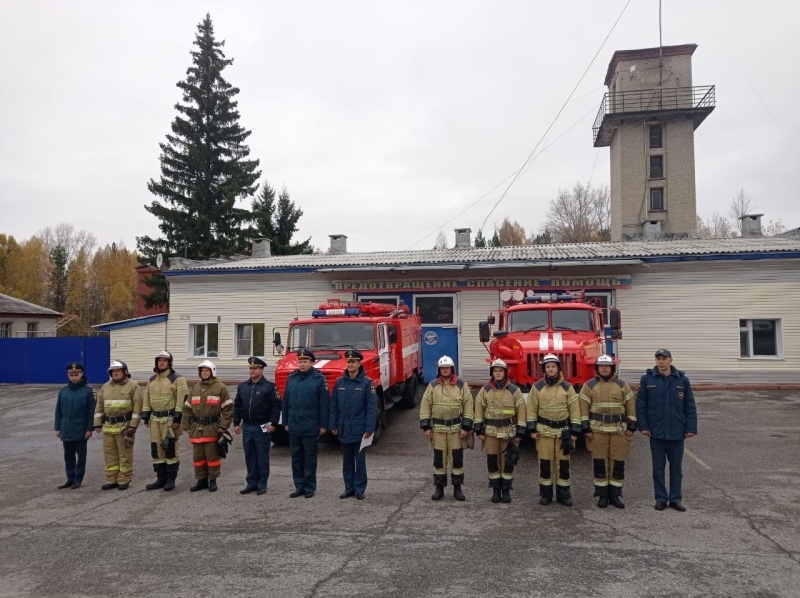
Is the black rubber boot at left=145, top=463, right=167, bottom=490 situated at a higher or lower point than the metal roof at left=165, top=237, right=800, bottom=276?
lower

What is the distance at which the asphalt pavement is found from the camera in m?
4.58

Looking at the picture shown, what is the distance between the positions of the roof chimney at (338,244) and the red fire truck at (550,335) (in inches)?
606

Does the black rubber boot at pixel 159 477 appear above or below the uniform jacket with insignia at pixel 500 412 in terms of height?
below

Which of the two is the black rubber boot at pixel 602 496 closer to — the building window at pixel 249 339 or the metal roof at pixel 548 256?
the metal roof at pixel 548 256

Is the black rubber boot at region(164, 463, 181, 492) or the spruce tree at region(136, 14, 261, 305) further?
the spruce tree at region(136, 14, 261, 305)

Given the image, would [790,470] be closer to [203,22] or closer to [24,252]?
[203,22]

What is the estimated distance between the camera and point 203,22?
3506 cm

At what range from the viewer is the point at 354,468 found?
707 cm

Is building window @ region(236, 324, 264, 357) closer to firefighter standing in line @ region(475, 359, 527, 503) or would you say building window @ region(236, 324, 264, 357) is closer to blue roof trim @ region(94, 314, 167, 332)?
blue roof trim @ region(94, 314, 167, 332)

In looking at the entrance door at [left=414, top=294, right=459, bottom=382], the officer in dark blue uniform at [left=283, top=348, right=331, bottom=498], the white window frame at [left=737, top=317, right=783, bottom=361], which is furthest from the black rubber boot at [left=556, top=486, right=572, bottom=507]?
the white window frame at [left=737, top=317, right=783, bottom=361]

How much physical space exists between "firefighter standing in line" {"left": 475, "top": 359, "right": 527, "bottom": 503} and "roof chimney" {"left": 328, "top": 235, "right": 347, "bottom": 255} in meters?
20.2

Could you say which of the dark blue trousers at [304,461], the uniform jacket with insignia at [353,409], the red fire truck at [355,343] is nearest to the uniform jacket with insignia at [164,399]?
the dark blue trousers at [304,461]

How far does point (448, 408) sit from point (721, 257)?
13.7m

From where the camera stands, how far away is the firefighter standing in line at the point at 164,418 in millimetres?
7445
